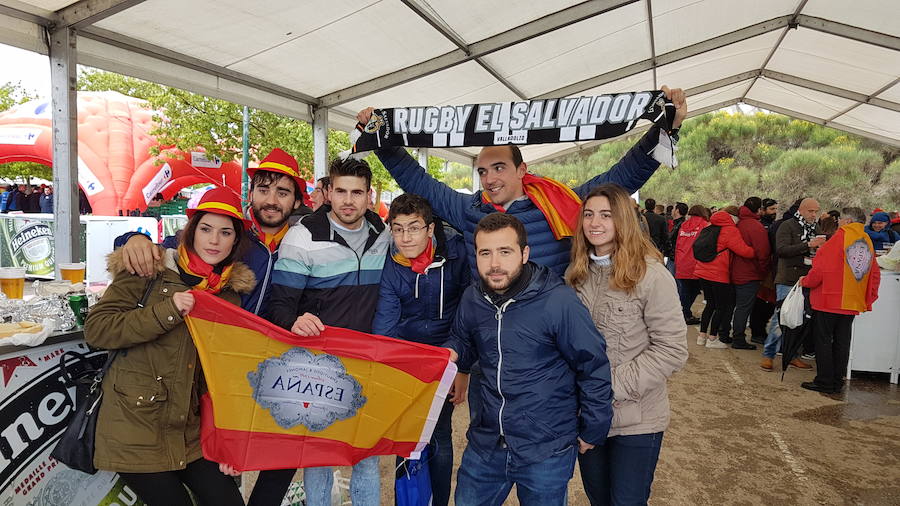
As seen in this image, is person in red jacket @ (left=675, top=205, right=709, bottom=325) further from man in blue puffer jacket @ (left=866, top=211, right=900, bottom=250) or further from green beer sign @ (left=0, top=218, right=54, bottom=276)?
green beer sign @ (left=0, top=218, right=54, bottom=276)

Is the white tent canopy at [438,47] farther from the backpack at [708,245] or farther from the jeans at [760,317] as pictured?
the jeans at [760,317]

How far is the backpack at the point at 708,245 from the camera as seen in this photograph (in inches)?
289

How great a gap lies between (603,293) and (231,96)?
17.0 ft

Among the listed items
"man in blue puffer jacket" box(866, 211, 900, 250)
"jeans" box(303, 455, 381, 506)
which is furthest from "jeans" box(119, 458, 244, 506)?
"man in blue puffer jacket" box(866, 211, 900, 250)

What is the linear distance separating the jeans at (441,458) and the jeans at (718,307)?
5781mm

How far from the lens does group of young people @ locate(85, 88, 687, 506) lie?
2.07m

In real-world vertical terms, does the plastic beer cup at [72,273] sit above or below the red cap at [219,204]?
below

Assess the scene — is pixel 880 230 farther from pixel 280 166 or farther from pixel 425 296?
pixel 280 166

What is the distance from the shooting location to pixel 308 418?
2.39 m

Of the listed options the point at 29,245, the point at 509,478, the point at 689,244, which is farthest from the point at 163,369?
the point at 29,245

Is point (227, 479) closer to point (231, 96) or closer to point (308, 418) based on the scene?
point (308, 418)

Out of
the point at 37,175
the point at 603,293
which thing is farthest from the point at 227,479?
the point at 37,175

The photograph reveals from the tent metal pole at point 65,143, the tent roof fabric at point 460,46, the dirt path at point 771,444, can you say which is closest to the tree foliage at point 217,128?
the tent roof fabric at point 460,46

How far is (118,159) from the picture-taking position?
56.9 feet
